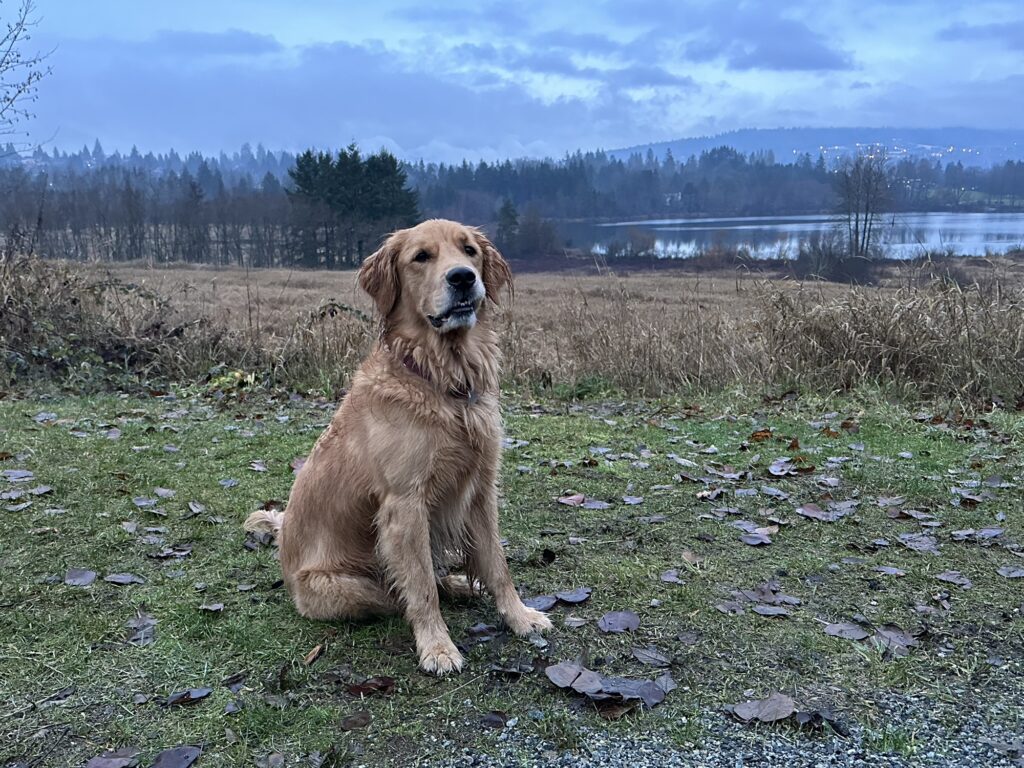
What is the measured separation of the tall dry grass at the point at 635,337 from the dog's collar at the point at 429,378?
5117 millimetres

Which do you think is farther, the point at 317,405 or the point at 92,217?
the point at 92,217

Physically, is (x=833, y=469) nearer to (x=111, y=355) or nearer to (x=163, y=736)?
(x=163, y=736)

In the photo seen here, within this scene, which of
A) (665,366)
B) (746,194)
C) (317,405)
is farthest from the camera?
(746,194)

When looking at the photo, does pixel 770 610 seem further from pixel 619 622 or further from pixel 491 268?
pixel 491 268

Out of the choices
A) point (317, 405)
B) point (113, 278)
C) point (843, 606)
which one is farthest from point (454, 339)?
point (113, 278)

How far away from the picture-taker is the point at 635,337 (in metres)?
9.42

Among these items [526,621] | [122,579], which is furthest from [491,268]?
[122,579]

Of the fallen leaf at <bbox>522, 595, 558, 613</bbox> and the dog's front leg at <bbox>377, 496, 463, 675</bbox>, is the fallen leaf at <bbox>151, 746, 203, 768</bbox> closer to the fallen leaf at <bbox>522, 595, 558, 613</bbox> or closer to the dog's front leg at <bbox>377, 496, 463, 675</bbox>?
the dog's front leg at <bbox>377, 496, 463, 675</bbox>

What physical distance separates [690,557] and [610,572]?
493 mm

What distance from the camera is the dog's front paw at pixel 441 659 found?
9.71 feet

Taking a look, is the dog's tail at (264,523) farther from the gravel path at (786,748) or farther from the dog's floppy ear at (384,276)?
the gravel path at (786,748)

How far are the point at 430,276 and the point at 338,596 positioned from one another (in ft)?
4.65

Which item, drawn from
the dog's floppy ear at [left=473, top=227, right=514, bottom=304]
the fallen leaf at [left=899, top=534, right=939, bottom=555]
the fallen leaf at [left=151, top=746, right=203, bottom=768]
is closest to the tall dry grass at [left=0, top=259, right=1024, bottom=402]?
the fallen leaf at [left=899, top=534, right=939, bottom=555]

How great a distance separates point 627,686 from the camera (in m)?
2.82
